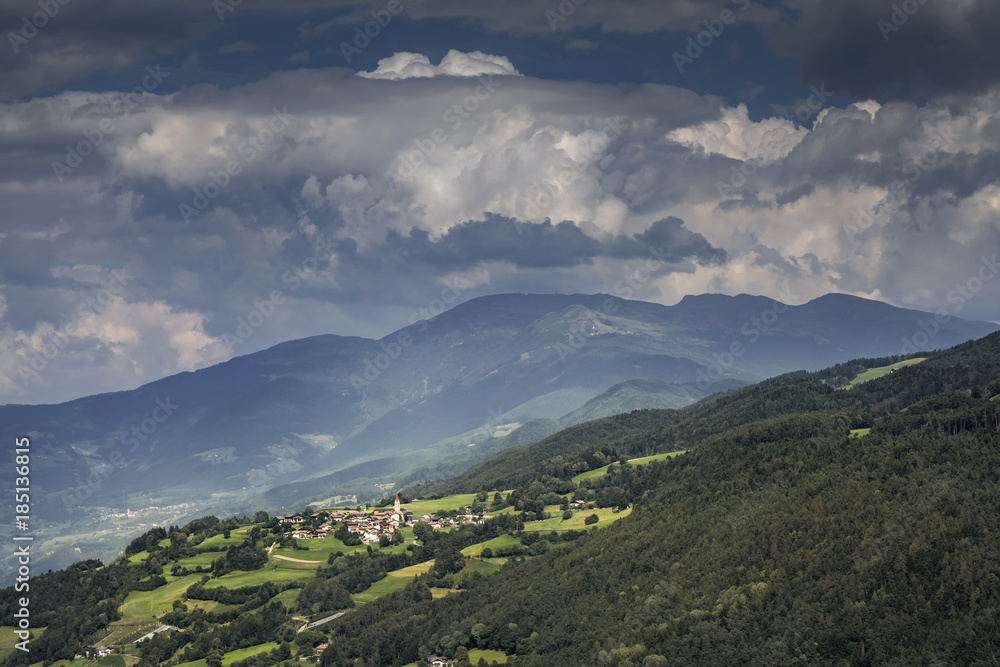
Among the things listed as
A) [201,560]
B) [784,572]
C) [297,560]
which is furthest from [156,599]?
[784,572]

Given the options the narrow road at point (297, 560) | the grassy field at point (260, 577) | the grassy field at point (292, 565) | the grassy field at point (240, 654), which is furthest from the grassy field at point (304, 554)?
the grassy field at point (240, 654)

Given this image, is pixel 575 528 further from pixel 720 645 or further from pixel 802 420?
pixel 720 645

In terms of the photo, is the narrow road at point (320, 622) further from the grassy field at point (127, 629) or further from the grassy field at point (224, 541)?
the grassy field at point (224, 541)

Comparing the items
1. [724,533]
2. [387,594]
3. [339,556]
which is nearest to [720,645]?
[724,533]

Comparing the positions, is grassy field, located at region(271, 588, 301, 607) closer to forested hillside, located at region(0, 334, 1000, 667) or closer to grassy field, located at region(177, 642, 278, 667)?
forested hillside, located at region(0, 334, 1000, 667)

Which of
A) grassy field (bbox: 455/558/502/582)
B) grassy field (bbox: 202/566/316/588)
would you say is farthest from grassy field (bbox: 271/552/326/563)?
grassy field (bbox: 455/558/502/582)

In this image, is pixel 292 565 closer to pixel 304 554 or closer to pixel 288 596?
pixel 304 554
